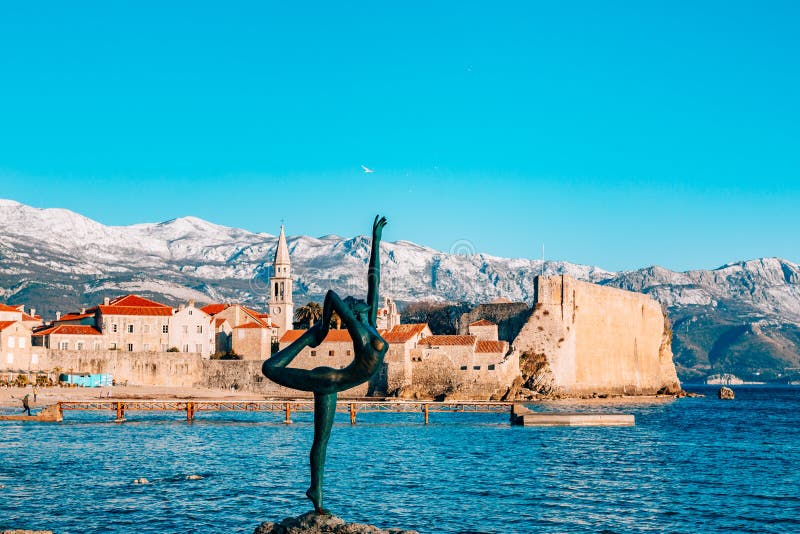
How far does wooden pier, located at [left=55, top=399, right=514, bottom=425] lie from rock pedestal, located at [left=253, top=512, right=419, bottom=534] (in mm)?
39265

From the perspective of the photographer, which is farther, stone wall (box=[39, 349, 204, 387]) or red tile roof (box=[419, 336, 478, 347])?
red tile roof (box=[419, 336, 478, 347])

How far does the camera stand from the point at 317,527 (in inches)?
623

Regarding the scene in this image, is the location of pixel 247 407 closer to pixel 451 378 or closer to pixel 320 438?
pixel 451 378

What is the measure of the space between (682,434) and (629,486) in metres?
25.9

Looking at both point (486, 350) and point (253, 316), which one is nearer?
point (486, 350)

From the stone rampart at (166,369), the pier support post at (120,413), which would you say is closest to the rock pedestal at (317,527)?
the pier support post at (120,413)

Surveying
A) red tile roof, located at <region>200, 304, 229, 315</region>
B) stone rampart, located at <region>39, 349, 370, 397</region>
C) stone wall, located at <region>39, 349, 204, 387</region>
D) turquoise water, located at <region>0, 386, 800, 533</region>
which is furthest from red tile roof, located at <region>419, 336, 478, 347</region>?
red tile roof, located at <region>200, 304, 229, 315</region>

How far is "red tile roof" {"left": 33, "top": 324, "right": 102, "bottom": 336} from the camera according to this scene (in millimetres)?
81250

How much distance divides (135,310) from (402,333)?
79.9ft

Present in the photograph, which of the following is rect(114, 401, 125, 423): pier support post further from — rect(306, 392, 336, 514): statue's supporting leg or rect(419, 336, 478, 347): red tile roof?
rect(306, 392, 336, 514): statue's supporting leg

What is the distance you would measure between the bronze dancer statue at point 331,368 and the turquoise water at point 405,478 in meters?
7.08

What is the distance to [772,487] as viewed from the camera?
32.7 m

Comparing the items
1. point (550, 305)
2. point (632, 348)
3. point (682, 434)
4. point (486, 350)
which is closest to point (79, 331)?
point (486, 350)

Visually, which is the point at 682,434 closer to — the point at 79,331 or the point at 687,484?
the point at 687,484
